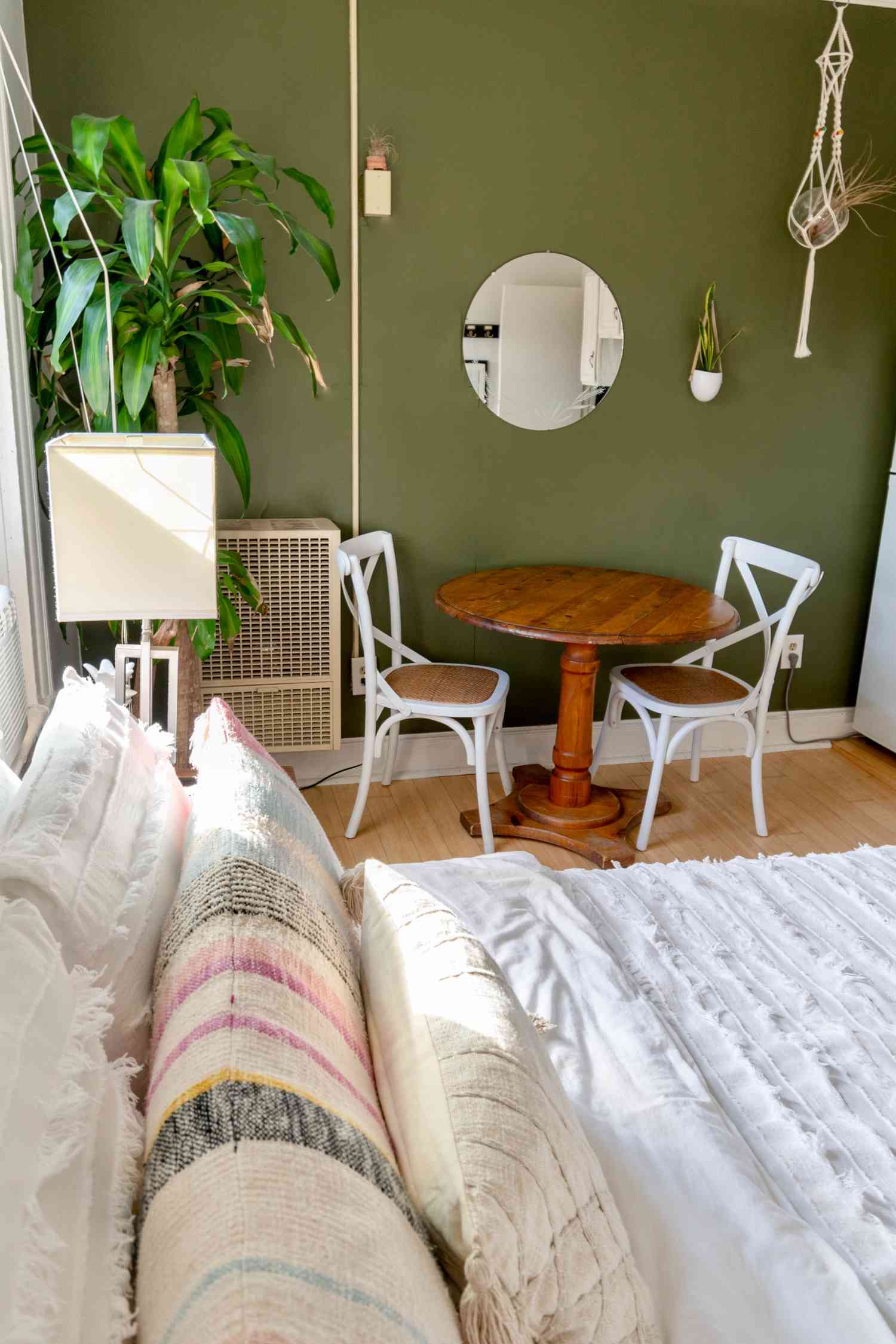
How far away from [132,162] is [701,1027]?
2.06 meters

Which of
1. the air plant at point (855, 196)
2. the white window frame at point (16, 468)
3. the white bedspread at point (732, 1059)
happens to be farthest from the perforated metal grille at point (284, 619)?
the air plant at point (855, 196)

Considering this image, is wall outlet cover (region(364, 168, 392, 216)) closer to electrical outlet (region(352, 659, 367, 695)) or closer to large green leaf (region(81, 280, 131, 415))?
large green leaf (region(81, 280, 131, 415))

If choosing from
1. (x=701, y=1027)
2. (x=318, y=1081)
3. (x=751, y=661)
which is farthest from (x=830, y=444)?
(x=318, y=1081)

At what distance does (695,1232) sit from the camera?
1093mm

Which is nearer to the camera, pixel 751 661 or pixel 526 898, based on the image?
pixel 526 898

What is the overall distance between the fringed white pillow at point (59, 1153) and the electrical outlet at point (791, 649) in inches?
132

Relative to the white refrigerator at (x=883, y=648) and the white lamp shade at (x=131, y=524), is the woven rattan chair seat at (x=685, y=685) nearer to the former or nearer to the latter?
the white refrigerator at (x=883, y=648)

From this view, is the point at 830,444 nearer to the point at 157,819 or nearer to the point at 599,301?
the point at 599,301

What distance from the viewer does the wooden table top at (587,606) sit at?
287cm

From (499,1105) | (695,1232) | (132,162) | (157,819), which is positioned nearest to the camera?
(499,1105)

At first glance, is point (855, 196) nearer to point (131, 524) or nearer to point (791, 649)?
point (791, 649)

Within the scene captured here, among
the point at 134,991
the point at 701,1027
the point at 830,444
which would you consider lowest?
the point at 701,1027

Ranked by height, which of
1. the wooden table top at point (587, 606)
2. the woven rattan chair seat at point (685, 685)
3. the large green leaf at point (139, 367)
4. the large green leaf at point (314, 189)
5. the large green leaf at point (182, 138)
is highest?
the large green leaf at point (182, 138)

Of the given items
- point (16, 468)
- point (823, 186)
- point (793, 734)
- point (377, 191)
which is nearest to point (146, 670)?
point (16, 468)
